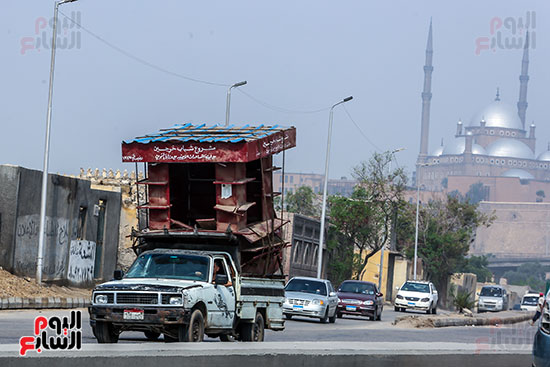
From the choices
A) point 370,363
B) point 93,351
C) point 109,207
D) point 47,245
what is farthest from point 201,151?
point 109,207

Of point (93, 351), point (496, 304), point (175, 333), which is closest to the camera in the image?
point (93, 351)

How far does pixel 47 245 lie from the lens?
34219 millimetres

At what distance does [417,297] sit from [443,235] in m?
38.3

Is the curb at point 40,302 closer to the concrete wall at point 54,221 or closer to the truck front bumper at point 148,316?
the concrete wall at point 54,221

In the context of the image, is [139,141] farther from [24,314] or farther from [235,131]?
[24,314]

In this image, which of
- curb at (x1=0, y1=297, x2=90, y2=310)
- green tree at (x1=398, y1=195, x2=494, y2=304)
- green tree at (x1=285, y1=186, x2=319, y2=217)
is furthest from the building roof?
green tree at (x1=285, y1=186, x2=319, y2=217)

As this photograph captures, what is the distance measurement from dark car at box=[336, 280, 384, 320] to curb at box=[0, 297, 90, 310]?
462 inches

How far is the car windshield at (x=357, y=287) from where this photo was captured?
41125 millimetres

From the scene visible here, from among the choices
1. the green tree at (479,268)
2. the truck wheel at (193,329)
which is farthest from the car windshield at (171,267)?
the green tree at (479,268)

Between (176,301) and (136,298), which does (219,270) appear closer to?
(176,301)

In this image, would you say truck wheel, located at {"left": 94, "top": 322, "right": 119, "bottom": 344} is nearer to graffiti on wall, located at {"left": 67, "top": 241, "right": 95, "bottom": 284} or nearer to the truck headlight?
the truck headlight

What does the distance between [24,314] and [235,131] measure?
29.0 feet

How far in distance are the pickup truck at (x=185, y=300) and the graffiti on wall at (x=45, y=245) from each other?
13.8 m

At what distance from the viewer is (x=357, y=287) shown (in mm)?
41531
